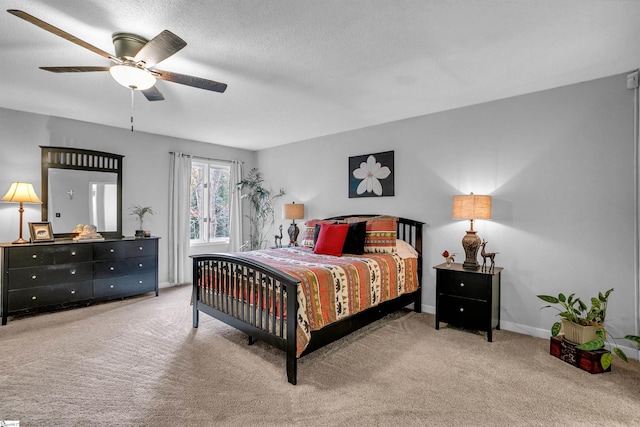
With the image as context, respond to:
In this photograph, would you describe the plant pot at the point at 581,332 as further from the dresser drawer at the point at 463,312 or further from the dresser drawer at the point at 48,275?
the dresser drawer at the point at 48,275

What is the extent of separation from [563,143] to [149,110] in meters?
4.60

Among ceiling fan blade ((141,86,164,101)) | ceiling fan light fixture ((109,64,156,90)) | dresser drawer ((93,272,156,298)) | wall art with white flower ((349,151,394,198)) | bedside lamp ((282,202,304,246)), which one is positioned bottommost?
dresser drawer ((93,272,156,298))

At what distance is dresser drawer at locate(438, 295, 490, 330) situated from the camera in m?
3.16

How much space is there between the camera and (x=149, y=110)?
3898mm

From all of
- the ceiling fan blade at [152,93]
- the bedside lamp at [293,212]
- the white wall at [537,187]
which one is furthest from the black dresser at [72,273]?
the white wall at [537,187]

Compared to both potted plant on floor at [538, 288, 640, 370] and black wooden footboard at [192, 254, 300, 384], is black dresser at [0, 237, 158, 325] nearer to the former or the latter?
black wooden footboard at [192, 254, 300, 384]

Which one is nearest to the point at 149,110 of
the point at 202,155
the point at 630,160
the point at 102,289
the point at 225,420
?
the point at 202,155

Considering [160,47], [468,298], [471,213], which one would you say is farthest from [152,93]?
[468,298]

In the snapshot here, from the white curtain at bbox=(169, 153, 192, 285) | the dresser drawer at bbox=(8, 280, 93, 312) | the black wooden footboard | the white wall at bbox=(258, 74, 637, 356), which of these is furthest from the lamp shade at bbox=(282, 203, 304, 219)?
the dresser drawer at bbox=(8, 280, 93, 312)

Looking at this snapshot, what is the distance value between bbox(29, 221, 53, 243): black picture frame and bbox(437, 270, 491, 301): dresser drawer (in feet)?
15.4

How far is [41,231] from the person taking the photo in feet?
12.7

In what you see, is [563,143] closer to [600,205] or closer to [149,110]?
[600,205]

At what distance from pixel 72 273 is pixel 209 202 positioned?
243cm

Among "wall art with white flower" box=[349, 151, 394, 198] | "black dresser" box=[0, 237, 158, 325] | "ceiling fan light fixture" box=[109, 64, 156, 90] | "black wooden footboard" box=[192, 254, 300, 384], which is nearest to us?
"ceiling fan light fixture" box=[109, 64, 156, 90]
